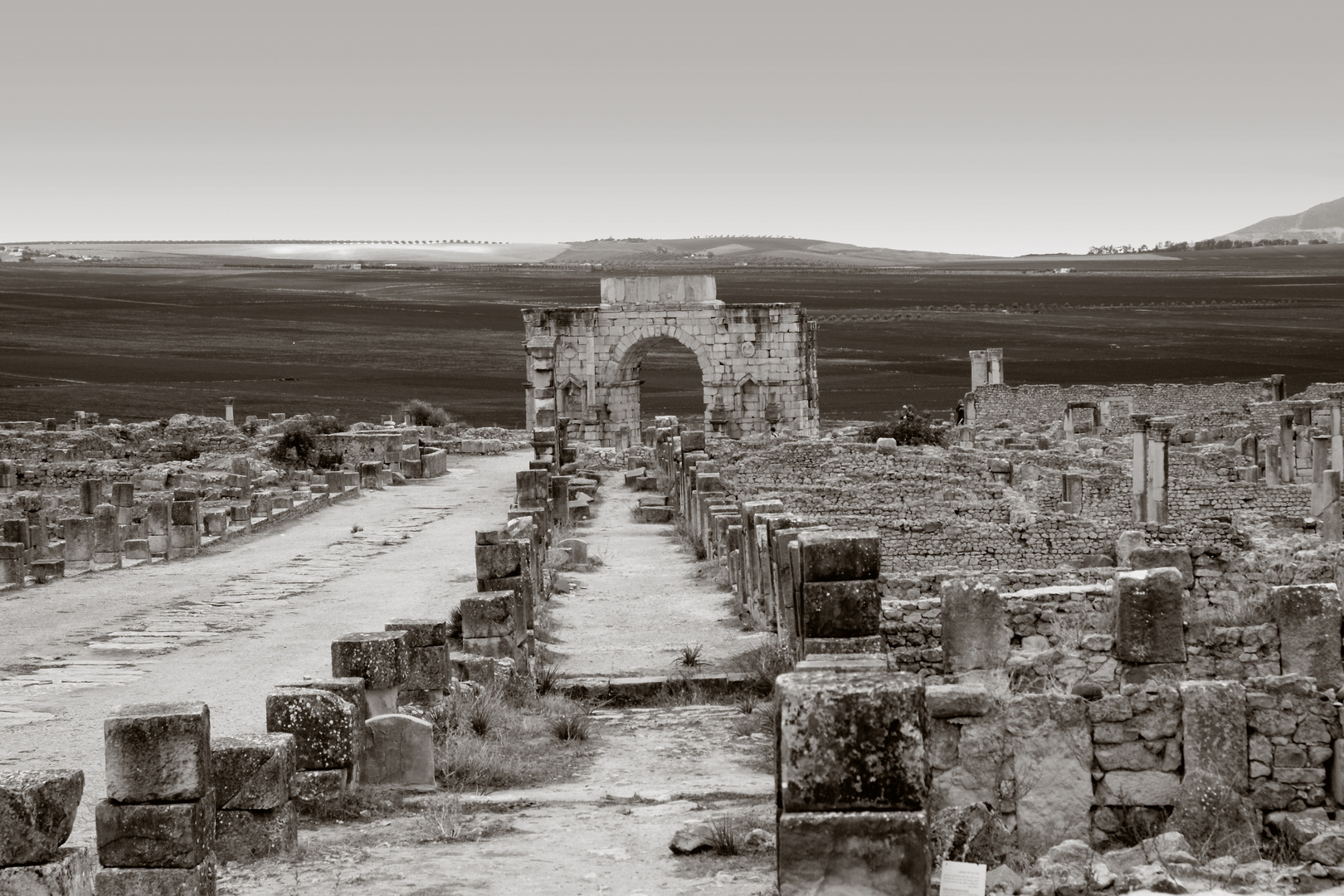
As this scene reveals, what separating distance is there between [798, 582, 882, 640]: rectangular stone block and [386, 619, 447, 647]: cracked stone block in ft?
8.11

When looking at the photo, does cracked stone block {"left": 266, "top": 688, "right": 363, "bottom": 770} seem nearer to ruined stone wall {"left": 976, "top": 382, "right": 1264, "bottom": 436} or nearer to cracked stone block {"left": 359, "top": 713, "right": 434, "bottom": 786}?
cracked stone block {"left": 359, "top": 713, "right": 434, "bottom": 786}

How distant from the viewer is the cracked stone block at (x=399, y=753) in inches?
414

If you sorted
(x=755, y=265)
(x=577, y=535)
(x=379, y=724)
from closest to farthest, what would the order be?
(x=379, y=724), (x=577, y=535), (x=755, y=265)

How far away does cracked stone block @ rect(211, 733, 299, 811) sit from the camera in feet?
28.9

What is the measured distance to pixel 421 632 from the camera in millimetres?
12023

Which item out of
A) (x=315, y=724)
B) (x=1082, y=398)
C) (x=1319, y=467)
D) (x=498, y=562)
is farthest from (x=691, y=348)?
(x=315, y=724)

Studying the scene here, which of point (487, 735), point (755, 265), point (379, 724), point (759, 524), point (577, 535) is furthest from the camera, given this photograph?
point (755, 265)

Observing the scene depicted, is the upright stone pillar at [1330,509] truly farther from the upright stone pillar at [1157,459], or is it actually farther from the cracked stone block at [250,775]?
the cracked stone block at [250,775]

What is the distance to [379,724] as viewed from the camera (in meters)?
10.5

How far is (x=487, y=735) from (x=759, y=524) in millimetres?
5688

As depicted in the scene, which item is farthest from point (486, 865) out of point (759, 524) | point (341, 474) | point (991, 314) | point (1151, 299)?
point (1151, 299)

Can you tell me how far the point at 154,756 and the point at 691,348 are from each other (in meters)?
37.4

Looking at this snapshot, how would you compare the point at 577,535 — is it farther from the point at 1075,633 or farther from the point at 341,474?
the point at 1075,633

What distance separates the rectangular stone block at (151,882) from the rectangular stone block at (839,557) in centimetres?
507
